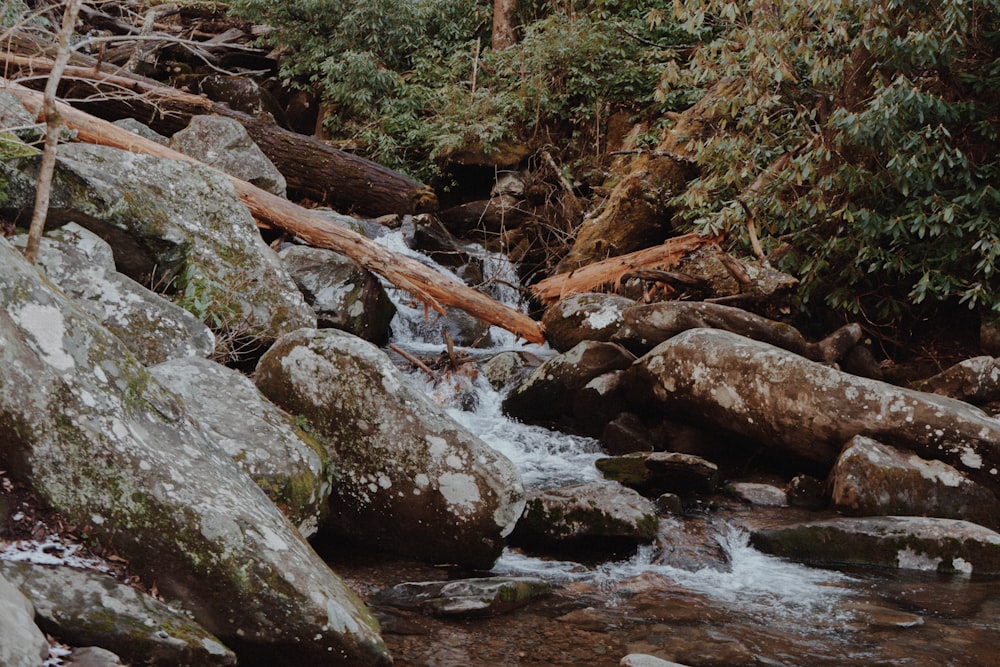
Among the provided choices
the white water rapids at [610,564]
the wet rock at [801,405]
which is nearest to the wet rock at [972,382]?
the wet rock at [801,405]

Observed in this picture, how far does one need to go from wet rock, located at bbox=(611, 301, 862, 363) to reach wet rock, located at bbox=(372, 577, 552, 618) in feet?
14.6

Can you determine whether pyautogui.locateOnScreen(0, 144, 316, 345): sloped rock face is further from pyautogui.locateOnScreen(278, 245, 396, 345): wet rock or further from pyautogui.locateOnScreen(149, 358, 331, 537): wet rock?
pyautogui.locateOnScreen(149, 358, 331, 537): wet rock

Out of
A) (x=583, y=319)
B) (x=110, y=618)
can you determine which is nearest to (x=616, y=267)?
(x=583, y=319)

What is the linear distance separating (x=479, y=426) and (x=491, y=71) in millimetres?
10863

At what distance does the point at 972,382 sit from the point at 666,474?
339 cm

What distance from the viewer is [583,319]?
9.66 metres

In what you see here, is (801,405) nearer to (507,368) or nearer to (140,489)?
(507,368)

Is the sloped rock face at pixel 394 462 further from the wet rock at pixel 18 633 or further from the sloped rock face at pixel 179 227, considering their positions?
the wet rock at pixel 18 633

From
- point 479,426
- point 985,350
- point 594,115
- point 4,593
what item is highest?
point 594,115

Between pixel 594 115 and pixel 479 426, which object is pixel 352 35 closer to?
pixel 594 115

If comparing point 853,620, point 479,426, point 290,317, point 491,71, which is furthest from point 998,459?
point 491,71

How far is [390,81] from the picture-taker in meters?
16.7

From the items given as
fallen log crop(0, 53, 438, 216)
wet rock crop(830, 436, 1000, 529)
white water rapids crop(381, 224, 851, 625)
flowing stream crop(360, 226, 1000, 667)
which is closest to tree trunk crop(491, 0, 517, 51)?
fallen log crop(0, 53, 438, 216)

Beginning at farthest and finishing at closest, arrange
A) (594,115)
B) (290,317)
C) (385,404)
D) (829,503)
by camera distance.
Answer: (594,115), (290,317), (829,503), (385,404)
